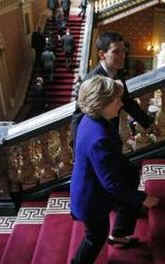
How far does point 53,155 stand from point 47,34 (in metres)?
10.3

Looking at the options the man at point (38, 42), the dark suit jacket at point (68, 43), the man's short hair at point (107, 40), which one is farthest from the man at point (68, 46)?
the man's short hair at point (107, 40)

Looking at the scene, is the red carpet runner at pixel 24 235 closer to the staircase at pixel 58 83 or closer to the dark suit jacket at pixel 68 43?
the staircase at pixel 58 83

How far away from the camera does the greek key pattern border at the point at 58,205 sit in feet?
10.6

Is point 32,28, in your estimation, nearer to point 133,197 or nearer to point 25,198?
point 25,198

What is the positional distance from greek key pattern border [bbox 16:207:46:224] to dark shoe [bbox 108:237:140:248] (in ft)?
2.84

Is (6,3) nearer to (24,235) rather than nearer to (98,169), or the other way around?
(24,235)

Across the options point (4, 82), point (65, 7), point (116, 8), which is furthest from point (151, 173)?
→ point (65, 7)

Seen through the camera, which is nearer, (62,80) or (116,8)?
(116,8)

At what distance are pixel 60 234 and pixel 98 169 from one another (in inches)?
50.0

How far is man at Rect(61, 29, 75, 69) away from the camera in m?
11.1

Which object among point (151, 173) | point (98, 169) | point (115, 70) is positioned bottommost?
point (151, 173)

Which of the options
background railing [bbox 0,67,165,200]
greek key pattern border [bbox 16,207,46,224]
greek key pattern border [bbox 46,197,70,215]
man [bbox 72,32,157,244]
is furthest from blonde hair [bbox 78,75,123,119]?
greek key pattern border [bbox 16,207,46,224]

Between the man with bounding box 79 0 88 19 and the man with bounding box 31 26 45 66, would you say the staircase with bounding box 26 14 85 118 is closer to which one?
the man with bounding box 79 0 88 19

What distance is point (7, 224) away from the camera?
134 inches
